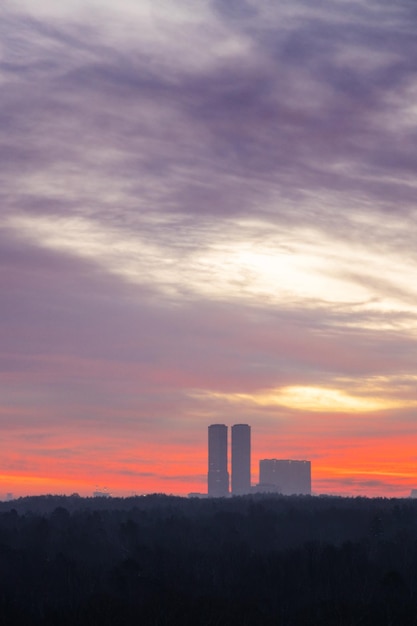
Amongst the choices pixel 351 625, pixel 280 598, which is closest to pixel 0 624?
pixel 351 625

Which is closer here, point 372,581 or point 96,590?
point 96,590

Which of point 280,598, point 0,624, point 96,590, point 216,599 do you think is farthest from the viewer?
point 280,598

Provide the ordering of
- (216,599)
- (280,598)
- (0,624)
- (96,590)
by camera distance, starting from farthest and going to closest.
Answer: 1. (280,598)
2. (96,590)
3. (216,599)
4. (0,624)

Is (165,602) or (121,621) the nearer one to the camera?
(121,621)

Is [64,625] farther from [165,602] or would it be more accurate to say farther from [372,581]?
[372,581]

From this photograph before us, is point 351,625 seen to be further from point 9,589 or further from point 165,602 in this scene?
point 9,589

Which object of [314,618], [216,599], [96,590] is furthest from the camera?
[96,590]

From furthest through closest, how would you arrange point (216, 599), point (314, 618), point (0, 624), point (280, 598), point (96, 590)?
1. point (280, 598)
2. point (96, 590)
3. point (216, 599)
4. point (314, 618)
5. point (0, 624)

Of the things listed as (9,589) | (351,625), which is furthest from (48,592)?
(351,625)

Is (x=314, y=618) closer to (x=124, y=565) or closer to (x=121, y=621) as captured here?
(x=121, y=621)
